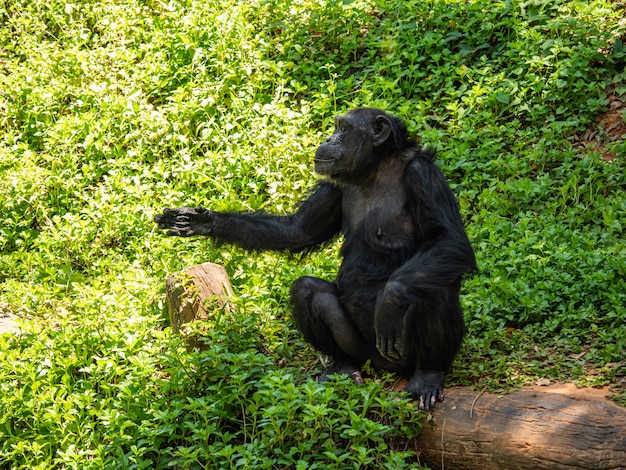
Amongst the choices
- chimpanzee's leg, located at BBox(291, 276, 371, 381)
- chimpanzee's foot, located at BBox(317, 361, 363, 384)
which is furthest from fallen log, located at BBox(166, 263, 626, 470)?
chimpanzee's leg, located at BBox(291, 276, 371, 381)

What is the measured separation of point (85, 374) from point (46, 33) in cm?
598

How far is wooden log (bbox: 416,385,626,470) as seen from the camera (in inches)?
161

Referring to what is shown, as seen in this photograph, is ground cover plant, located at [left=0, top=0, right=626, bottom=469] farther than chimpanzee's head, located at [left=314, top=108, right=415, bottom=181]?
No

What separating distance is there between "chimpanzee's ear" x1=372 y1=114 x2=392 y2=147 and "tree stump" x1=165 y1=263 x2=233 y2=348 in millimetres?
1501

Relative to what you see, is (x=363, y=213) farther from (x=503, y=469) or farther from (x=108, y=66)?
(x=108, y=66)

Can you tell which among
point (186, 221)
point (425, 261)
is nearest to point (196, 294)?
point (186, 221)

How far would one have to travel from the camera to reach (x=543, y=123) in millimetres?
7965

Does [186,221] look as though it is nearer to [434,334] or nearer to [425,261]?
[425,261]

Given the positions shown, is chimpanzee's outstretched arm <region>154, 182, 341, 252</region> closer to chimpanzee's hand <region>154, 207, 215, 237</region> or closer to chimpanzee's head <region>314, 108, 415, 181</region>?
chimpanzee's hand <region>154, 207, 215, 237</region>

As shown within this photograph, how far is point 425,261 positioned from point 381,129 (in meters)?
1.00

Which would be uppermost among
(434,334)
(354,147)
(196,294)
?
(354,147)

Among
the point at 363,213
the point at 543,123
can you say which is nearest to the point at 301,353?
the point at 363,213

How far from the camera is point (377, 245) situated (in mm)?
5234

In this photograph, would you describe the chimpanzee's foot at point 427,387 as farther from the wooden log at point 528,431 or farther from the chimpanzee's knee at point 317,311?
the chimpanzee's knee at point 317,311
